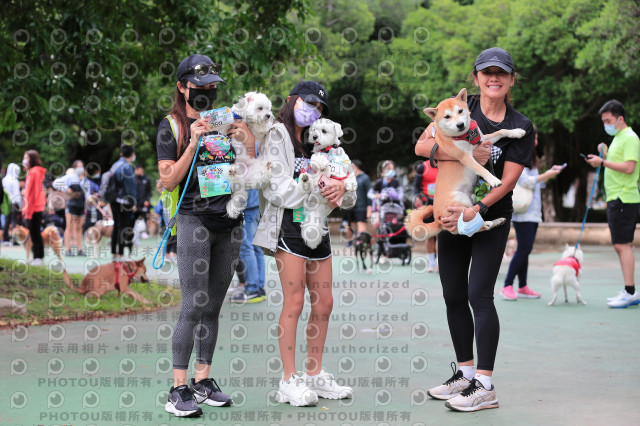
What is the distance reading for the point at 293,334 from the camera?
536 centimetres

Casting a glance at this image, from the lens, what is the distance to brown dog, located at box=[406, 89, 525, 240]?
16.7 feet

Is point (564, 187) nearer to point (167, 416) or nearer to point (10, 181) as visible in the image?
point (10, 181)

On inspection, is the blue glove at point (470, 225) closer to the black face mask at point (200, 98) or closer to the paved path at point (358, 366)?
the paved path at point (358, 366)

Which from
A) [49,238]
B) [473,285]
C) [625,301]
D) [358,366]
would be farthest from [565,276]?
[49,238]

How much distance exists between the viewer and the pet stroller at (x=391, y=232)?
1559 centimetres

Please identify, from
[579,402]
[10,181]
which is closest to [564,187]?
[10,181]

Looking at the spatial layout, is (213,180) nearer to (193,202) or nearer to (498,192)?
(193,202)

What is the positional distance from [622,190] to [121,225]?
8241 mm

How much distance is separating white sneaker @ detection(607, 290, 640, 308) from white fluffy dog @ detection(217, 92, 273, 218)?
6.03 meters

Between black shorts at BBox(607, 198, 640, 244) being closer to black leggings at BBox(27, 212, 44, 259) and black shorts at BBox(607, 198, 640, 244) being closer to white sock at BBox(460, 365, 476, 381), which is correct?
white sock at BBox(460, 365, 476, 381)

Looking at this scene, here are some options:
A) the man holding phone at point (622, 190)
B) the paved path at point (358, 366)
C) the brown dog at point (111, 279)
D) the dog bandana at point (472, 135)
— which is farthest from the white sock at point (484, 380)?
the brown dog at point (111, 279)

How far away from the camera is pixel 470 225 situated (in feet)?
16.7

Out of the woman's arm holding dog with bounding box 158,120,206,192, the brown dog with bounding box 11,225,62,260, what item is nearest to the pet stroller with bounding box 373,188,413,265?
the brown dog with bounding box 11,225,62,260

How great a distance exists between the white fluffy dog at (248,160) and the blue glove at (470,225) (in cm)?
123
